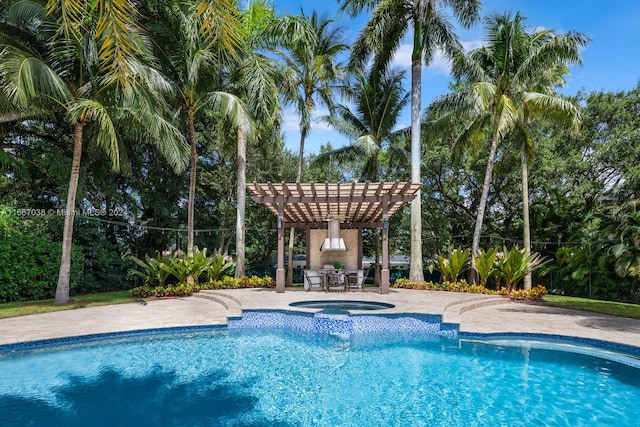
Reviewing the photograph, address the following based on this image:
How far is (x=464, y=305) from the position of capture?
10.8 m

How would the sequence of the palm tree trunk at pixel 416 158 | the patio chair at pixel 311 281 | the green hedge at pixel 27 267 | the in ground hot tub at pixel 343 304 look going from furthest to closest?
1. the palm tree trunk at pixel 416 158
2. the patio chair at pixel 311 281
3. the green hedge at pixel 27 267
4. the in ground hot tub at pixel 343 304

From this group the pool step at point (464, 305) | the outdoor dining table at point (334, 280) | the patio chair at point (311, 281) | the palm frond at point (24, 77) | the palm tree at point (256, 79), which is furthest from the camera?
the palm tree at point (256, 79)

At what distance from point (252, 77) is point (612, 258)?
14689 millimetres

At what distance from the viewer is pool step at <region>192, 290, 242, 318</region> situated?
885 cm

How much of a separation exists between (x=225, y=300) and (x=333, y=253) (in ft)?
23.1

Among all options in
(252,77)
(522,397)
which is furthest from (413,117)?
(522,397)

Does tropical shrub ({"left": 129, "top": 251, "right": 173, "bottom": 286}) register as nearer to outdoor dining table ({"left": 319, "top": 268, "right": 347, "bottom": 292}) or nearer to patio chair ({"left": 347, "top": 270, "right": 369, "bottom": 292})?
outdoor dining table ({"left": 319, "top": 268, "right": 347, "bottom": 292})

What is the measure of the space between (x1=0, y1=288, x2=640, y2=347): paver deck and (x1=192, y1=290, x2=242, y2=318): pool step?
29 millimetres

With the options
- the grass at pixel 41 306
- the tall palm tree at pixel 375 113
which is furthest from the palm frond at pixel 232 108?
the grass at pixel 41 306

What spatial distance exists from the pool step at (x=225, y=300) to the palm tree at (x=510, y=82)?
9128 millimetres

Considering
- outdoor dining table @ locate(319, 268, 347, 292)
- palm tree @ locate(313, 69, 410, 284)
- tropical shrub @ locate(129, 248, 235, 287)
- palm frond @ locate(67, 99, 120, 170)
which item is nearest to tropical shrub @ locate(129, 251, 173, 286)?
tropical shrub @ locate(129, 248, 235, 287)

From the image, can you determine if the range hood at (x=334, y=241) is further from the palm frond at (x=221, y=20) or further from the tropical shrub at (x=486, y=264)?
the palm frond at (x=221, y=20)

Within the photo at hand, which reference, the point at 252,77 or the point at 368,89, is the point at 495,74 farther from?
the point at 252,77

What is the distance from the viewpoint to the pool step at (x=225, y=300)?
885 cm
